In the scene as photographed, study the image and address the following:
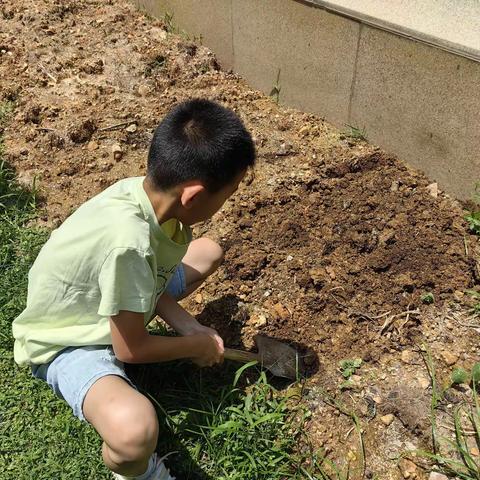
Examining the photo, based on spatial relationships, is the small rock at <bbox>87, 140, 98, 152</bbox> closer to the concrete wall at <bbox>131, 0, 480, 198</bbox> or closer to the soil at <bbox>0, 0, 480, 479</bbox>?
the soil at <bbox>0, 0, 480, 479</bbox>

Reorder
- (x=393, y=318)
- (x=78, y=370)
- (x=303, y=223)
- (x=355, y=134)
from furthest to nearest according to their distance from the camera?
1. (x=355, y=134)
2. (x=303, y=223)
3. (x=393, y=318)
4. (x=78, y=370)

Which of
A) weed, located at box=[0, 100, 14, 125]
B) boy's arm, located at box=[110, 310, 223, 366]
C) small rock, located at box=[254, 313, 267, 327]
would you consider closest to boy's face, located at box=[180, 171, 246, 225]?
boy's arm, located at box=[110, 310, 223, 366]

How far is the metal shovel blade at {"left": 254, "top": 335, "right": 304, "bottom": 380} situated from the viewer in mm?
2426

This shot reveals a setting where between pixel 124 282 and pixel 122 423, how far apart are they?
46 cm

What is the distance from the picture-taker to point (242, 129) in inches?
72.5

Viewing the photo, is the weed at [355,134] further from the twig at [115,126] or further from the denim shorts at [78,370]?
the denim shorts at [78,370]

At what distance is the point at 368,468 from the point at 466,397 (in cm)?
50

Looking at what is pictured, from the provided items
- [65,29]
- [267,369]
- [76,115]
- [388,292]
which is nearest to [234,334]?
[267,369]

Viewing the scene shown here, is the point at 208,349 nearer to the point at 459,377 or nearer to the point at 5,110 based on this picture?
the point at 459,377

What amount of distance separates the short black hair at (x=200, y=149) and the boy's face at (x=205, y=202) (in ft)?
0.07

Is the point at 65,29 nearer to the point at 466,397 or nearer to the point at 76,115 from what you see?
the point at 76,115

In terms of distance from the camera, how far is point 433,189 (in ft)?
10.1

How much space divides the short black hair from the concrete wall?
1.45 meters

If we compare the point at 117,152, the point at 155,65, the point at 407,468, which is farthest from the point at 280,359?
the point at 155,65
